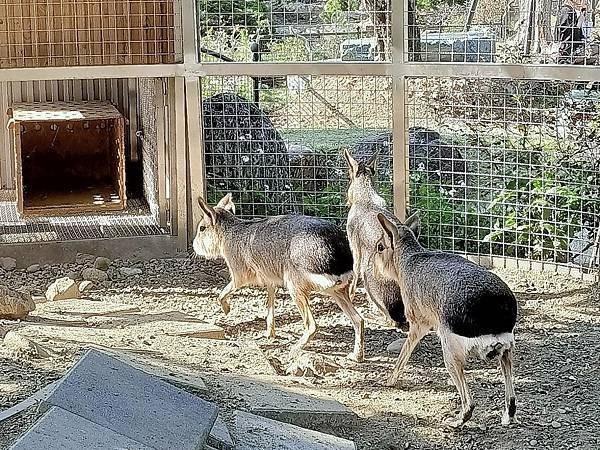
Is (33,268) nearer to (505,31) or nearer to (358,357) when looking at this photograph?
(358,357)

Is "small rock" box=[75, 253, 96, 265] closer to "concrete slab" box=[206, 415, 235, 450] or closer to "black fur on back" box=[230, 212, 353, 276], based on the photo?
"black fur on back" box=[230, 212, 353, 276]

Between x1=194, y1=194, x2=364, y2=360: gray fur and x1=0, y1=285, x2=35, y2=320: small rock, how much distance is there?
143cm

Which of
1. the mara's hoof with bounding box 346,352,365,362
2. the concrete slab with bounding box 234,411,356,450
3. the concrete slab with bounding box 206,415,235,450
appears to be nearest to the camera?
the concrete slab with bounding box 206,415,235,450

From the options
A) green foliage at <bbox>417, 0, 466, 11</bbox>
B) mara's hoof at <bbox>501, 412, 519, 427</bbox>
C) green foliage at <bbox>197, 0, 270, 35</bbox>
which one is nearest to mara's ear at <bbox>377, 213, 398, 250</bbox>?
mara's hoof at <bbox>501, 412, 519, 427</bbox>

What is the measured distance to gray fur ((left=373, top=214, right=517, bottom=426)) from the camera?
17.2 feet

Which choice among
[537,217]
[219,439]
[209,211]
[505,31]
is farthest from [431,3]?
[219,439]

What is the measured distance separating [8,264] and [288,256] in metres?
3.30

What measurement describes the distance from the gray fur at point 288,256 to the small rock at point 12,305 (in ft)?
4.70

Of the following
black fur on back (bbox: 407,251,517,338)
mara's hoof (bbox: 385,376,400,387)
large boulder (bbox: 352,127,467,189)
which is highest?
large boulder (bbox: 352,127,467,189)

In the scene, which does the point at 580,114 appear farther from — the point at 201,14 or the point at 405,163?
the point at 201,14

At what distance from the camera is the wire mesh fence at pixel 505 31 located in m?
8.02

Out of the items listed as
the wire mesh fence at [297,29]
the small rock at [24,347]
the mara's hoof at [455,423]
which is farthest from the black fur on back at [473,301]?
the wire mesh fence at [297,29]

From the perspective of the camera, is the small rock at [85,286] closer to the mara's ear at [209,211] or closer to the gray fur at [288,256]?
the gray fur at [288,256]

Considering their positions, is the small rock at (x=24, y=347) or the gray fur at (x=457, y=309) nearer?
the gray fur at (x=457, y=309)
